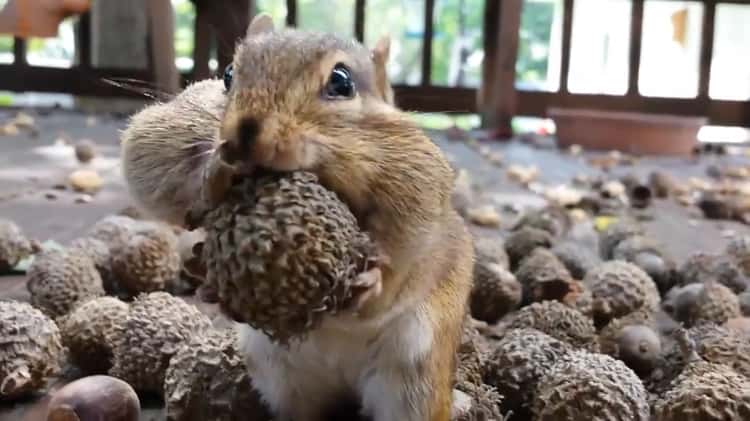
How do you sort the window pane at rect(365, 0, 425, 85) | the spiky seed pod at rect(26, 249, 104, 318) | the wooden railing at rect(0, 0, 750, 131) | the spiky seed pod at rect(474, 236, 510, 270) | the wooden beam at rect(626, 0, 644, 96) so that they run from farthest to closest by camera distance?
the window pane at rect(365, 0, 425, 85), the wooden beam at rect(626, 0, 644, 96), the wooden railing at rect(0, 0, 750, 131), the spiky seed pod at rect(474, 236, 510, 270), the spiky seed pod at rect(26, 249, 104, 318)

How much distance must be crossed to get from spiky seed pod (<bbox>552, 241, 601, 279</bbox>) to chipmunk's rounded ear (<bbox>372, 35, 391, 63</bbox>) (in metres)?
0.84

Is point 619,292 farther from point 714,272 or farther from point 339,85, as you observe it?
point 339,85

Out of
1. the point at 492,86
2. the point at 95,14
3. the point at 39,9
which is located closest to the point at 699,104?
the point at 492,86

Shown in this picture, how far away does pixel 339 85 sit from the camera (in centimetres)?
79

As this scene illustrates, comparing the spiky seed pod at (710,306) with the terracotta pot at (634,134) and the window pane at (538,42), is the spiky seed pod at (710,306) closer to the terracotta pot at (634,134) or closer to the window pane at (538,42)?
the terracotta pot at (634,134)

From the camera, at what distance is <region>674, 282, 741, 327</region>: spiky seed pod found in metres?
1.42

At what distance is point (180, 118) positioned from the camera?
0.94m

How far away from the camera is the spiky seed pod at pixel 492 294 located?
4.80ft

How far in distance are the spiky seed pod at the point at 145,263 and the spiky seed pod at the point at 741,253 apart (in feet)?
3.28

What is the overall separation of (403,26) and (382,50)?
15.5 ft

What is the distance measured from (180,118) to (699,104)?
4849 mm

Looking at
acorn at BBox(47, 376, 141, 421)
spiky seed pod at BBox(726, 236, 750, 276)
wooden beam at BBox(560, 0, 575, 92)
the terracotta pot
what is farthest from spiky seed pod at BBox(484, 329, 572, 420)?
wooden beam at BBox(560, 0, 575, 92)

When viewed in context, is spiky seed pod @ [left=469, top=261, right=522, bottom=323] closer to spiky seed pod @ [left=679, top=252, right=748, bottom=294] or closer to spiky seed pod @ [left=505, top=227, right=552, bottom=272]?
spiky seed pod @ [left=505, top=227, right=552, bottom=272]

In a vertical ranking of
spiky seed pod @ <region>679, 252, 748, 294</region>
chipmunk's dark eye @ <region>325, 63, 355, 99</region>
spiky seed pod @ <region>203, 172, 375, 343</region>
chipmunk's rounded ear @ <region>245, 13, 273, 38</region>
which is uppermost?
chipmunk's rounded ear @ <region>245, 13, 273, 38</region>
